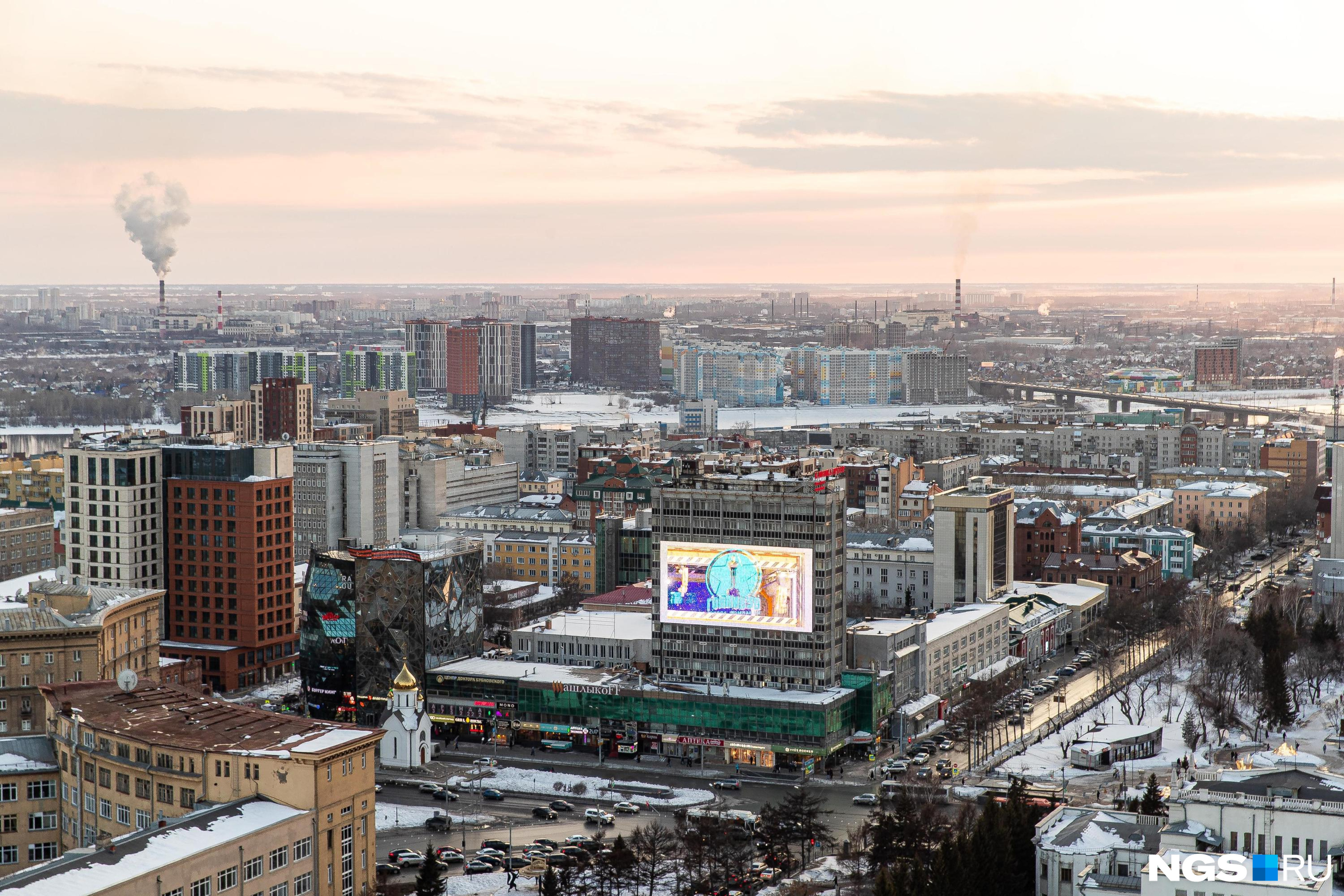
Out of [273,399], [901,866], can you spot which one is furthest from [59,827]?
[273,399]

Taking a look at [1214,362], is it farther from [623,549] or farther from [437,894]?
[437,894]

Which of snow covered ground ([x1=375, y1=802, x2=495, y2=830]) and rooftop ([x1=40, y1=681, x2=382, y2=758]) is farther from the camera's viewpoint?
snow covered ground ([x1=375, y1=802, x2=495, y2=830])

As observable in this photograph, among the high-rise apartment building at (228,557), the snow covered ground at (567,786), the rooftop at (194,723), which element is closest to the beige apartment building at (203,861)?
the rooftop at (194,723)

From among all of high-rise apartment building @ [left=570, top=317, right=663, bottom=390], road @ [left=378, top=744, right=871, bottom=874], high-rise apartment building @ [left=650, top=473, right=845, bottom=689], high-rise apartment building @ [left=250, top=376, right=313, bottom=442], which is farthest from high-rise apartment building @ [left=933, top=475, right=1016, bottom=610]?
high-rise apartment building @ [left=570, top=317, right=663, bottom=390]

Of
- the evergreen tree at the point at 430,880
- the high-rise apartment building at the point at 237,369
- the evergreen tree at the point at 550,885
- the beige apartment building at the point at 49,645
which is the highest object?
the high-rise apartment building at the point at 237,369

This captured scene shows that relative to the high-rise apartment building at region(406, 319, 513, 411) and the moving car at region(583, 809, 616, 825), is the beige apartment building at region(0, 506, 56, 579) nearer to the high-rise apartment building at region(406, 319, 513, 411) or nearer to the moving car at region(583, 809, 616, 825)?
the moving car at region(583, 809, 616, 825)

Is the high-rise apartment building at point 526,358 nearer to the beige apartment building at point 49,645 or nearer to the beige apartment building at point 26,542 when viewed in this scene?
the beige apartment building at point 26,542
